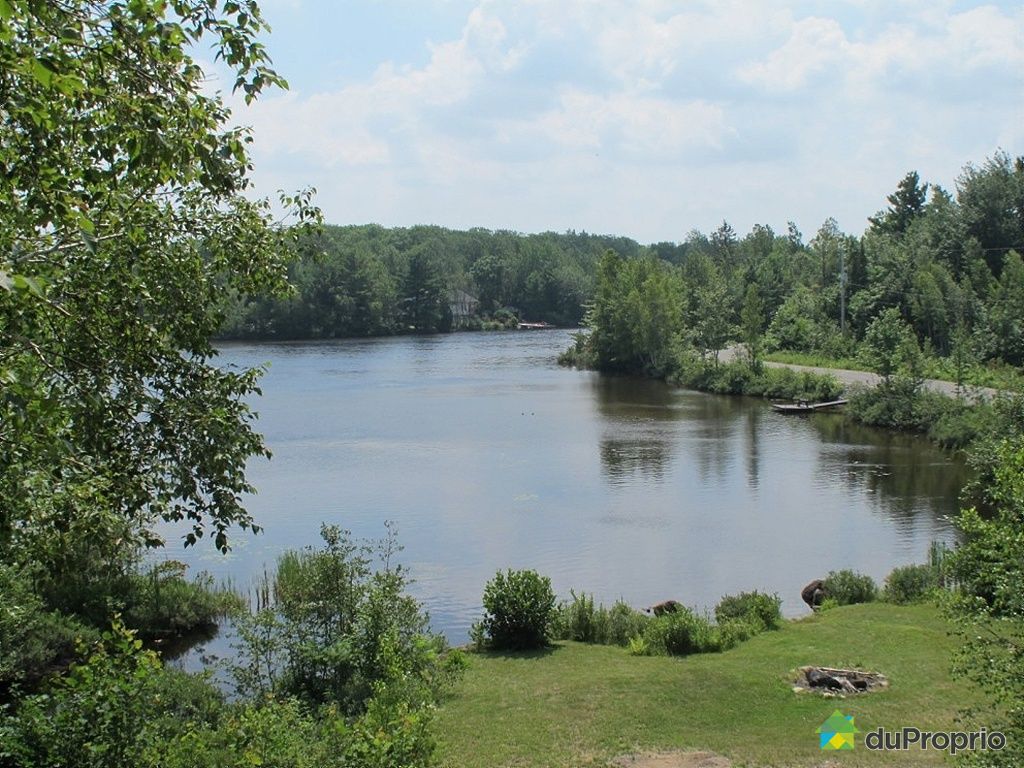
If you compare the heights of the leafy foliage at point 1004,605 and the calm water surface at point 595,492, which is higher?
the leafy foliage at point 1004,605

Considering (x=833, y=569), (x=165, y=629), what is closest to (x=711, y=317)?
(x=833, y=569)

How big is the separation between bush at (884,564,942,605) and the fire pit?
5.81 meters

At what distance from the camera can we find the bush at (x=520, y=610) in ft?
52.2

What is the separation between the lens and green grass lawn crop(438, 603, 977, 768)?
1064 cm

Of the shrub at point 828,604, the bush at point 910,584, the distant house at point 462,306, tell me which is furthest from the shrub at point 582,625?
the distant house at point 462,306

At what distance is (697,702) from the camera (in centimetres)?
1220

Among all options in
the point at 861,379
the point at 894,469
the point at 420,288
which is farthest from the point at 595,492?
the point at 420,288

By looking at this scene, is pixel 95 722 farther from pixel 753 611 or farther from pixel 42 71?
pixel 753 611

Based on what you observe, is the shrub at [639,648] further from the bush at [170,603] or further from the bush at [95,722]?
the bush at [95,722]

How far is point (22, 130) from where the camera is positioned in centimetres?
592

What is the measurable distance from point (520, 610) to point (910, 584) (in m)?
7.85

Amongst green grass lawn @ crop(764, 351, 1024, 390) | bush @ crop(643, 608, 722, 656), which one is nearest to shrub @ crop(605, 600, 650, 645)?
bush @ crop(643, 608, 722, 656)

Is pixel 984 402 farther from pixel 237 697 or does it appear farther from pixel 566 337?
pixel 566 337

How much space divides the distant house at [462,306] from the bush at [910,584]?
338 feet
